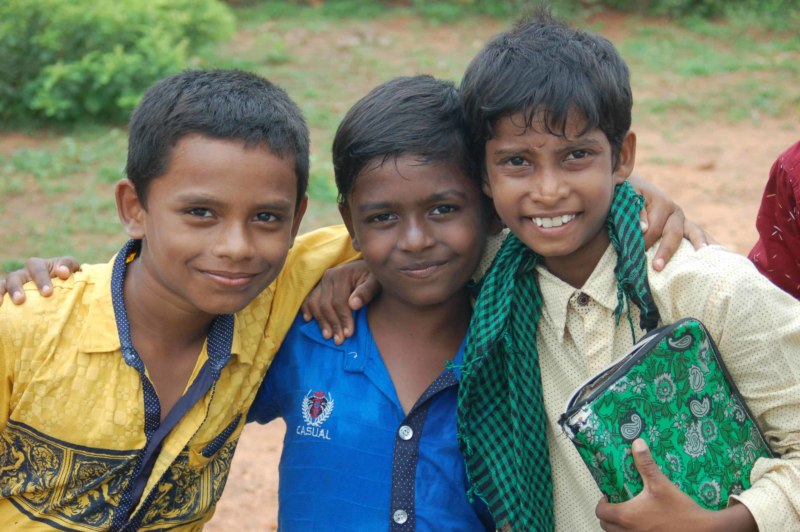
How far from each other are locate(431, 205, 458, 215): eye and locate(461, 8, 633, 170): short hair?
14 centimetres

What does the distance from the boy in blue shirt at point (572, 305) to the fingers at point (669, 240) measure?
2 centimetres

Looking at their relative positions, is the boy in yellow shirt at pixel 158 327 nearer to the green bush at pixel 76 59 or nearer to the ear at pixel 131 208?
the ear at pixel 131 208

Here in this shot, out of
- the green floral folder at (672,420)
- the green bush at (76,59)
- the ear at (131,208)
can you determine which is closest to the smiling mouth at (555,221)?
the green floral folder at (672,420)

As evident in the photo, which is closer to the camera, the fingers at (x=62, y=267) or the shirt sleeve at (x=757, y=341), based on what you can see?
the shirt sleeve at (x=757, y=341)

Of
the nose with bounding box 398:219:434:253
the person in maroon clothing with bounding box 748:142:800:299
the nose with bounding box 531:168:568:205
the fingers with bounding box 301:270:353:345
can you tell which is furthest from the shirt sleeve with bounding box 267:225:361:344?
the person in maroon clothing with bounding box 748:142:800:299

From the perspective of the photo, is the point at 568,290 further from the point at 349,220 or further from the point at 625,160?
the point at 349,220

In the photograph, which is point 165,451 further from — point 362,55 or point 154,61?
point 362,55

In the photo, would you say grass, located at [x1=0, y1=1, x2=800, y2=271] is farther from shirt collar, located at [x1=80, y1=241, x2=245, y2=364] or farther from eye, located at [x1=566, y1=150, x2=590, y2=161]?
eye, located at [x1=566, y1=150, x2=590, y2=161]

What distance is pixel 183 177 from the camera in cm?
237

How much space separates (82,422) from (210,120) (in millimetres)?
790

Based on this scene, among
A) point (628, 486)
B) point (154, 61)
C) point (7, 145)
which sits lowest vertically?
point (7, 145)

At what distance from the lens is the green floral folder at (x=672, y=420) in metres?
2.09

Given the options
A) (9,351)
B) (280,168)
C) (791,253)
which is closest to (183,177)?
(280,168)

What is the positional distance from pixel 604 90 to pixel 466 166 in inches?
16.2
